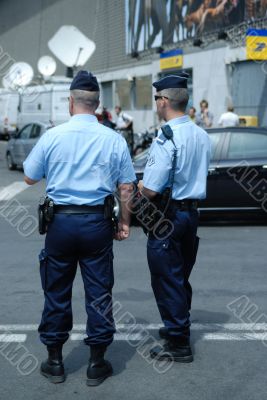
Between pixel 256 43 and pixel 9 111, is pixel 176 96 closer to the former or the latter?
pixel 256 43

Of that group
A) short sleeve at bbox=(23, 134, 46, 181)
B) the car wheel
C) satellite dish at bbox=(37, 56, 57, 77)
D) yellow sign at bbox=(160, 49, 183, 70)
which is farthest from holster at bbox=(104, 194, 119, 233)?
satellite dish at bbox=(37, 56, 57, 77)

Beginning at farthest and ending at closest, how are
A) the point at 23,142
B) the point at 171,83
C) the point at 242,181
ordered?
1. the point at 23,142
2. the point at 242,181
3. the point at 171,83

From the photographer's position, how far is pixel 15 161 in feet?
64.5

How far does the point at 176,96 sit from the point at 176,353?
1.63m

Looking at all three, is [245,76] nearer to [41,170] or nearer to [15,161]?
[15,161]

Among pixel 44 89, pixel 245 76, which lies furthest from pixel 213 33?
pixel 44 89

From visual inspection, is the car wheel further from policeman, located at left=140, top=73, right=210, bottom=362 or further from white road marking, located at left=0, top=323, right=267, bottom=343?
policeman, located at left=140, top=73, right=210, bottom=362

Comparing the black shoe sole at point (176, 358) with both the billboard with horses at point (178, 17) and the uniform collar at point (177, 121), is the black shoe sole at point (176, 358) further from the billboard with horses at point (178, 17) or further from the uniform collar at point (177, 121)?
the billboard with horses at point (178, 17)

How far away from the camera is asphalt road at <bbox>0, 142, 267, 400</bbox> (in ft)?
13.4

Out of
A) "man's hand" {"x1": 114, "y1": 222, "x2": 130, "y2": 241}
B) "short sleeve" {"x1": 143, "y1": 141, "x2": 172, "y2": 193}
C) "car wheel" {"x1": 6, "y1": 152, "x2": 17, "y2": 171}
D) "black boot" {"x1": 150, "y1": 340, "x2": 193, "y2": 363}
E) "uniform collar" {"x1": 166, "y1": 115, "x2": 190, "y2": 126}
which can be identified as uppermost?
"uniform collar" {"x1": 166, "y1": 115, "x2": 190, "y2": 126}

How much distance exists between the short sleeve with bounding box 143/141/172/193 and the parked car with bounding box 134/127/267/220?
5.64 m

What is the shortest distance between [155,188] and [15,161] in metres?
15.7

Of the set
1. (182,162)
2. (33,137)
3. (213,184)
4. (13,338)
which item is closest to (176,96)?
(182,162)

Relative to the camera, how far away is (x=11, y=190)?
15.3 meters
